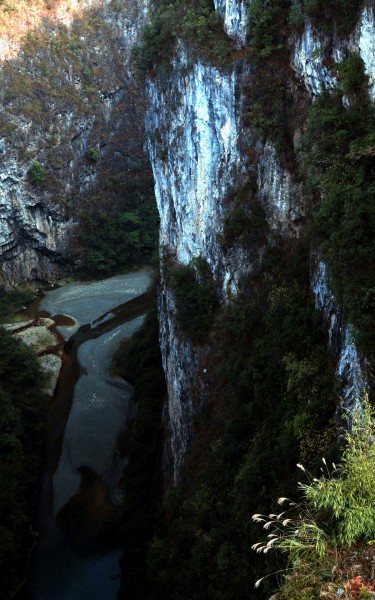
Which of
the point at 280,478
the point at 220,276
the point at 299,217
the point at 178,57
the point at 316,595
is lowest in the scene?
the point at 280,478

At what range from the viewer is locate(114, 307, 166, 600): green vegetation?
2055 cm

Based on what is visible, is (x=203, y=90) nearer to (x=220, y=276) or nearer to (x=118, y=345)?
(x=220, y=276)

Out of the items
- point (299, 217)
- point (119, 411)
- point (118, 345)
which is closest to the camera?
point (299, 217)

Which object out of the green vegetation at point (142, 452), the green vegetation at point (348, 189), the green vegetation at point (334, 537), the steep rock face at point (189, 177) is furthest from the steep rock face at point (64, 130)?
the green vegetation at point (334, 537)

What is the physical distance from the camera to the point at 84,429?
30.0 meters

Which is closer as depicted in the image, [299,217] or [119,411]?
[299,217]

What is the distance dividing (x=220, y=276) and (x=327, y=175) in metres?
8.84

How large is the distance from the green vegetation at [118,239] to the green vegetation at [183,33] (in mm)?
29883

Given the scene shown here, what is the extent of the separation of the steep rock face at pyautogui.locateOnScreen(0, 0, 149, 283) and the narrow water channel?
27.0ft

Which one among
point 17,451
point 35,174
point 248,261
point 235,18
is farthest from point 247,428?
point 35,174

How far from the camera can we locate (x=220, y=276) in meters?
19.8

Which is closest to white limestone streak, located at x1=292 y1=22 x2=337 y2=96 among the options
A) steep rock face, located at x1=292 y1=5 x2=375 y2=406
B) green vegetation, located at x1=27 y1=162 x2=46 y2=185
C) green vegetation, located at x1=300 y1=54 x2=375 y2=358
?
steep rock face, located at x1=292 y1=5 x2=375 y2=406

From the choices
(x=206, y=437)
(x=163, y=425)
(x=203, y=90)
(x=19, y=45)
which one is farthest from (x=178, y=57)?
(x=19, y=45)

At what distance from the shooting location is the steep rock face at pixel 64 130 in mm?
52219
